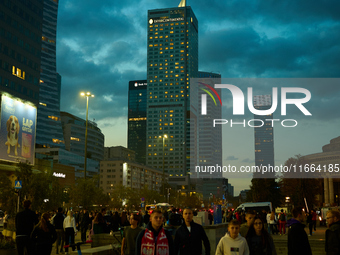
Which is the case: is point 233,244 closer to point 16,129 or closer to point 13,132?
point 13,132

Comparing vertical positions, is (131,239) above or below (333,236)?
below

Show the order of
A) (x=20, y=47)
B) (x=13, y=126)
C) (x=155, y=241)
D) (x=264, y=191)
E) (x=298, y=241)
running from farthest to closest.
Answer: (x=264, y=191), (x=20, y=47), (x=13, y=126), (x=298, y=241), (x=155, y=241)

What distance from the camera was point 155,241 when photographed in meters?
6.41

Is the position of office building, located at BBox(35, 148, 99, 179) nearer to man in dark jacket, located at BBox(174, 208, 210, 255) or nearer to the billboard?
the billboard

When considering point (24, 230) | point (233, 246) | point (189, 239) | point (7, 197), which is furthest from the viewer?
point (7, 197)

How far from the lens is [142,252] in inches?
253

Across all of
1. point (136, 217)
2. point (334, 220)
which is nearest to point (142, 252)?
point (136, 217)

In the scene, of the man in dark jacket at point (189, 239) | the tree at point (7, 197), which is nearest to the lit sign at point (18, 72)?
the tree at point (7, 197)

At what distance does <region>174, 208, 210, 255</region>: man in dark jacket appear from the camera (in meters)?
7.18

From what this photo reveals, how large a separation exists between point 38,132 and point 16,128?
13559cm

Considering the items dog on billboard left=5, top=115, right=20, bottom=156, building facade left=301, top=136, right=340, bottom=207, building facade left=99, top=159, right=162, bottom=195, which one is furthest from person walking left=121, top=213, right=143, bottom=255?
building facade left=99, top=159, right=162, bottom=195

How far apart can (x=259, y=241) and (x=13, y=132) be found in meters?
47.6

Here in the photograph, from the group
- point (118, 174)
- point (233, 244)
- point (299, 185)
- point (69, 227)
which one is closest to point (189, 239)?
point (233, 244)

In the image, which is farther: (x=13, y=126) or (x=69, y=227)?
(x=13, y=126)
